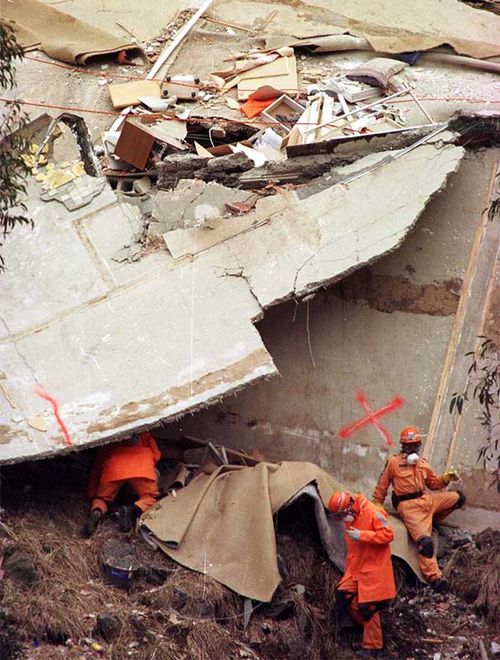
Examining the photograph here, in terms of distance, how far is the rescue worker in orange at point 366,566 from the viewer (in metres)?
7.90

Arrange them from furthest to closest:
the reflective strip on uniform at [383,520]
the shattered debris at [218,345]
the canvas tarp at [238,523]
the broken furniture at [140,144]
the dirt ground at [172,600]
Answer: the broken furniture at [140,144], the canvas tarp at [238,523], the shattered debris at [218,345], the reflective strip on uniform at [383,520], the dirt ground at [172,600]

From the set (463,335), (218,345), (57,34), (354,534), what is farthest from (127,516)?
(57,34)

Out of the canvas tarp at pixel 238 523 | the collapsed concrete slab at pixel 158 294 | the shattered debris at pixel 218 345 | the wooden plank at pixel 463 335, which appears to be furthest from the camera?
the wooden plank at pixel 463 335

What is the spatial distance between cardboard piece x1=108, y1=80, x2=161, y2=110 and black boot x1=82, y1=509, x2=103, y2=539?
15.4ft

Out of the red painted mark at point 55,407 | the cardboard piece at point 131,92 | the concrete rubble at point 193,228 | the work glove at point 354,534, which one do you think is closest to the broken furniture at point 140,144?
the concrete rubble at point 193,228

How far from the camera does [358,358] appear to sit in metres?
9.68

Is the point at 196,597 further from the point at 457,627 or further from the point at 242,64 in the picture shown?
the point at 242,64

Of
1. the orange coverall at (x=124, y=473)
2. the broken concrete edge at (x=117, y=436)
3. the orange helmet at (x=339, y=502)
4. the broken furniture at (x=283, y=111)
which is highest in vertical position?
the broken furniture at (x=283, y=111)

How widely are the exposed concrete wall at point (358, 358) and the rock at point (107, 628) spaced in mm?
2418

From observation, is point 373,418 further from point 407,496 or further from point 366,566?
point 366,566

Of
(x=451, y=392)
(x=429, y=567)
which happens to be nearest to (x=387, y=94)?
(x=451, y=392)

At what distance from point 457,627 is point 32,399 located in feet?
12.3

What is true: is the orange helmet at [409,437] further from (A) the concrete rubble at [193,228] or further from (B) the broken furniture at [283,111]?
(B) the broken furniture at [283,111]

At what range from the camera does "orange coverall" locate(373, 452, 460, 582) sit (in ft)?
27.9
